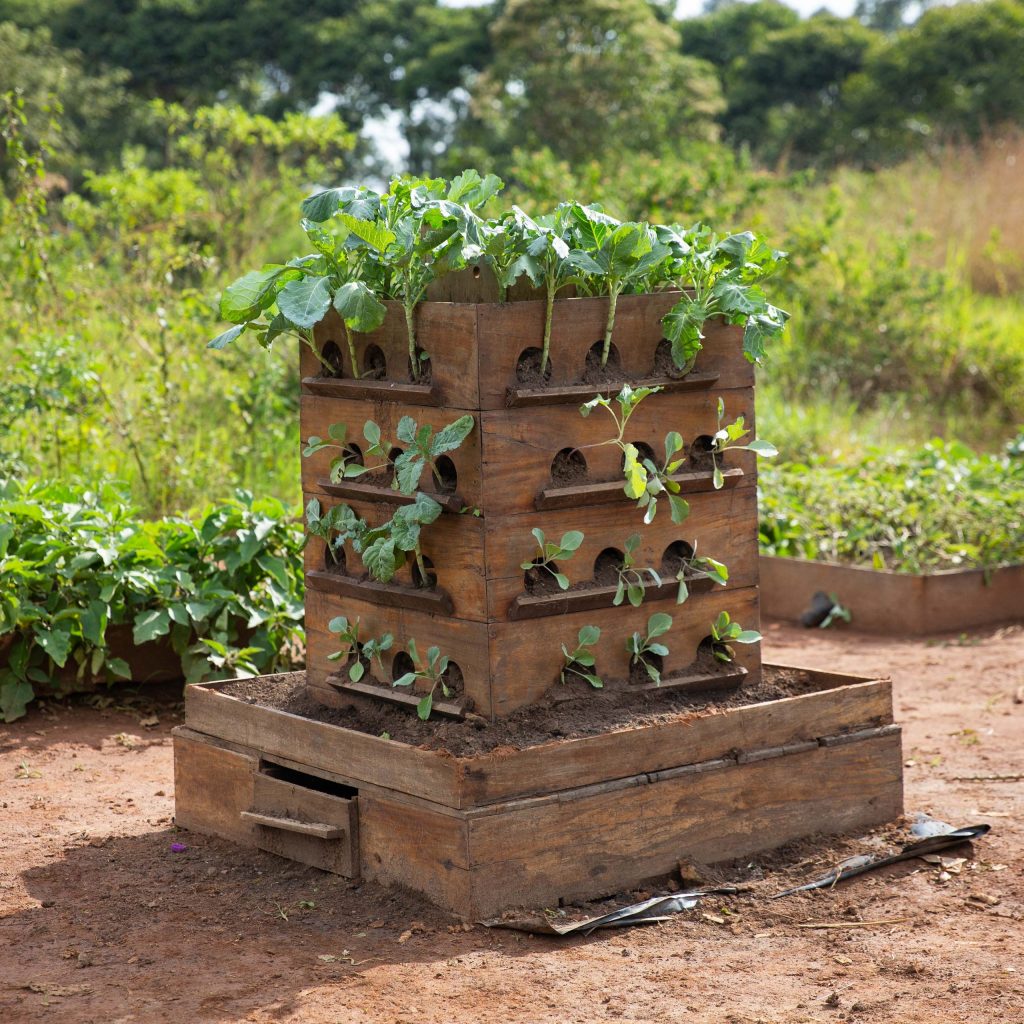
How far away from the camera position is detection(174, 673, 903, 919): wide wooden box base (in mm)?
3084

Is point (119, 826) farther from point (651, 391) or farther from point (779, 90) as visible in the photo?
point (779, 90)

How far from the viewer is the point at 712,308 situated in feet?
11.3

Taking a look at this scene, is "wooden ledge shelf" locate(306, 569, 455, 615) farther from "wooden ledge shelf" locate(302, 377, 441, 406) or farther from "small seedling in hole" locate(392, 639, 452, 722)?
"wooden ledge shelf" locate(302, 377, 441, 406)

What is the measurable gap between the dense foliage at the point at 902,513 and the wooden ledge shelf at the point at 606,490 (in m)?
3.51

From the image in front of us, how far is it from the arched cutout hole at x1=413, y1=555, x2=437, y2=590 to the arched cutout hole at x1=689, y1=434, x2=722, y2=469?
76cm

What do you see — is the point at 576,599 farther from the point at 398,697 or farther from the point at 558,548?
the point at 398,697

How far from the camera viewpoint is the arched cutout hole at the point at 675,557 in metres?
3.58

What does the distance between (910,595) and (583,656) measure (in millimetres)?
3694

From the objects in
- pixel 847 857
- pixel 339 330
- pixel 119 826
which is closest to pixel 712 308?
pixel 339 330

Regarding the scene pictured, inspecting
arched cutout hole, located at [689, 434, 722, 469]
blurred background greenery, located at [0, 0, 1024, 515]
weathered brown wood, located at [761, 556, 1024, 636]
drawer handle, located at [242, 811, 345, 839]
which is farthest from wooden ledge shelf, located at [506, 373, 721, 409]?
weathered brown wood, located at [761, 556, 1024, 636]

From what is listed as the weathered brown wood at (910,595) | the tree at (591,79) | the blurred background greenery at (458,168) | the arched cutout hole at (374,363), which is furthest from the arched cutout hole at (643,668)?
the tree at (591,79)

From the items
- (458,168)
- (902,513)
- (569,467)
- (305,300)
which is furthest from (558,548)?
(458,168)

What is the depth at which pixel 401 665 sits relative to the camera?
356cm

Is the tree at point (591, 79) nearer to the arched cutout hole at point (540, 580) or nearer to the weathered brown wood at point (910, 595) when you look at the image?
the weathered brown wood at point (910, 595)
